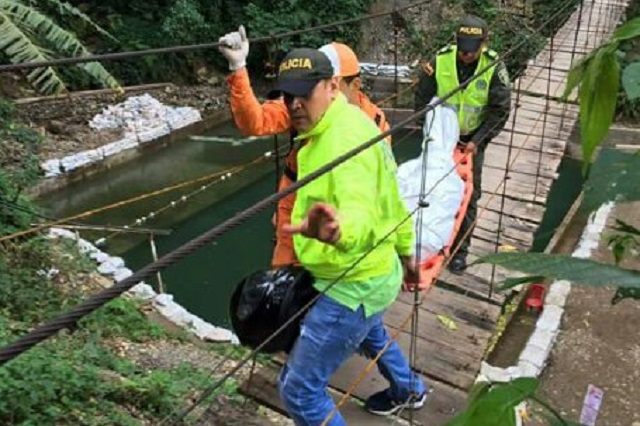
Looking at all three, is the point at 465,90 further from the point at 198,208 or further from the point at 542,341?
the point at 198,208

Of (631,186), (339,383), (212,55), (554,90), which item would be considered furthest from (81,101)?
(631,186)

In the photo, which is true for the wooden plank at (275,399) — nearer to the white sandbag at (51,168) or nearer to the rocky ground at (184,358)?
the rocky ground at (184,358)

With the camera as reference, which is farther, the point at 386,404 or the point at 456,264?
the point at 456,264

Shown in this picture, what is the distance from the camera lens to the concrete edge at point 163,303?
153 inches

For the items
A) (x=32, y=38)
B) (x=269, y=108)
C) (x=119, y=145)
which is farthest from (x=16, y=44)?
(x=269, y=108)

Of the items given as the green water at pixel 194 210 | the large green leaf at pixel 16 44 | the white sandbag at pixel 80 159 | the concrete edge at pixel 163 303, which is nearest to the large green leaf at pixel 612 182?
the concrete edge at pixel 163 303

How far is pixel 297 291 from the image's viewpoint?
5.55ft

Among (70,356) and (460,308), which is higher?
(460,308)

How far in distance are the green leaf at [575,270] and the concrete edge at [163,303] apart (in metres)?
3.37

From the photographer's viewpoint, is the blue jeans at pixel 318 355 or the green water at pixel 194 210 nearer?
the blue jeans at pixel 318 355

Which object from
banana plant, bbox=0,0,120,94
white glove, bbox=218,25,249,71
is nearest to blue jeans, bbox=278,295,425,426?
white glove, bbox=218,25,249,71

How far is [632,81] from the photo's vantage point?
50 centimetres

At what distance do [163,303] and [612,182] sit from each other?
3829 mm

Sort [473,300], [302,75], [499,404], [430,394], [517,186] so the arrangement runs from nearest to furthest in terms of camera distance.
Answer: [499,404] < [302,75] < [430,394] < [473,300] < [517,186]
